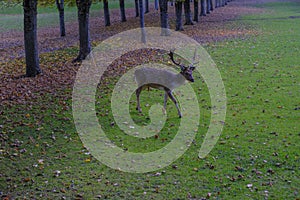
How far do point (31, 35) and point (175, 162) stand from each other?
9.13m

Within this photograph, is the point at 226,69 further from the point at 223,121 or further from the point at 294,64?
the point at 223,121

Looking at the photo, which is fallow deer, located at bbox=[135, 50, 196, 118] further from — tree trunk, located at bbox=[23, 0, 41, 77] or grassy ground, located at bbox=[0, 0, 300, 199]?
tree trunk, located at bbox=[23, 0, 41, 77]

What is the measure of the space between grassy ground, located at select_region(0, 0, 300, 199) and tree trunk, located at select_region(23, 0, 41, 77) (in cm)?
307

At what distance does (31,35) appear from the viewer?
15586 mm

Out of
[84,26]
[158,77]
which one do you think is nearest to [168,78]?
[158,77]

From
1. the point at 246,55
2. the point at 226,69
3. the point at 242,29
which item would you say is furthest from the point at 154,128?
the point at 242,29

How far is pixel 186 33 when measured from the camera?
2844 cm

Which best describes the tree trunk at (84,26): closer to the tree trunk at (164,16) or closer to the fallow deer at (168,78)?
the tree trunk at (164,16)

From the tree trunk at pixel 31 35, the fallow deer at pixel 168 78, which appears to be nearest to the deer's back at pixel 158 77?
the fallow deer at pixel 168 78

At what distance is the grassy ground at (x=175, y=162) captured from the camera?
7473mm

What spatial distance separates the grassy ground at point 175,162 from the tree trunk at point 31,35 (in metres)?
3.07

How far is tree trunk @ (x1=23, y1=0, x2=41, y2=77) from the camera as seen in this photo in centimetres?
1539

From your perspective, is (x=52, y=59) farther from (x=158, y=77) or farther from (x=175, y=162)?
(x=175, y=162)

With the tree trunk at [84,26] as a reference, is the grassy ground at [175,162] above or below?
below
